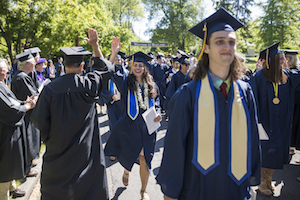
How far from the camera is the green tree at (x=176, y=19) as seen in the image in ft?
110

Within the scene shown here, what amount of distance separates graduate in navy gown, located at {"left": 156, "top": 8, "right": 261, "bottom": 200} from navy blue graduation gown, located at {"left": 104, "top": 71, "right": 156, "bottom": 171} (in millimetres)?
1788

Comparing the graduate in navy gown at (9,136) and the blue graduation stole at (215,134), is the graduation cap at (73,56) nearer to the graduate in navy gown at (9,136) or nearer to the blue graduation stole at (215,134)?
the graduate in navy gown at (9,136)

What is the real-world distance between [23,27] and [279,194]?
19430 millimetres

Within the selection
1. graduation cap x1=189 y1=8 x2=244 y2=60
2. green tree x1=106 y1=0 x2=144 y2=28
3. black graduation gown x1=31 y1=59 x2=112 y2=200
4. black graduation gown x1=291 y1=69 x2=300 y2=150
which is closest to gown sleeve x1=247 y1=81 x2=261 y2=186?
graduation cap x1=189 y1=8 x2=244 y2=60

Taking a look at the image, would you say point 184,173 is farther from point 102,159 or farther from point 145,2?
point 145,2

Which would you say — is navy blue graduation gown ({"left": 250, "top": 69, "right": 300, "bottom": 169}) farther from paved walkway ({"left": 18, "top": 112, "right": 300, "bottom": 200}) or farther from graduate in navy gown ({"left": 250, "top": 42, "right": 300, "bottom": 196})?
paved walkway ({"left": 18, "top": 112, "right": 300, "bottom": 200})

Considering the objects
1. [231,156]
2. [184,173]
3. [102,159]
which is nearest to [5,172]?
[102,159]

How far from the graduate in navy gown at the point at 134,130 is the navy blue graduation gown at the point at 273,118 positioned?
164 centimetres

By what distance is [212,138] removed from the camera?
1.58 metres

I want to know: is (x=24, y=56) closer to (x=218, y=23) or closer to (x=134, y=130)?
(x=134, y=130)

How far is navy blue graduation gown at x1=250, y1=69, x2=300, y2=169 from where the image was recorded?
3396 millimetres

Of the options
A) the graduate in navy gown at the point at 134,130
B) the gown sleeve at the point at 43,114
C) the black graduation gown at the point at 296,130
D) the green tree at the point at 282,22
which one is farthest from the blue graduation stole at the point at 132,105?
the green tree at the point at 282,22

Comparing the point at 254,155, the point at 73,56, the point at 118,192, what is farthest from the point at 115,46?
the point at 118,192

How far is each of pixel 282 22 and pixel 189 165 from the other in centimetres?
2100
